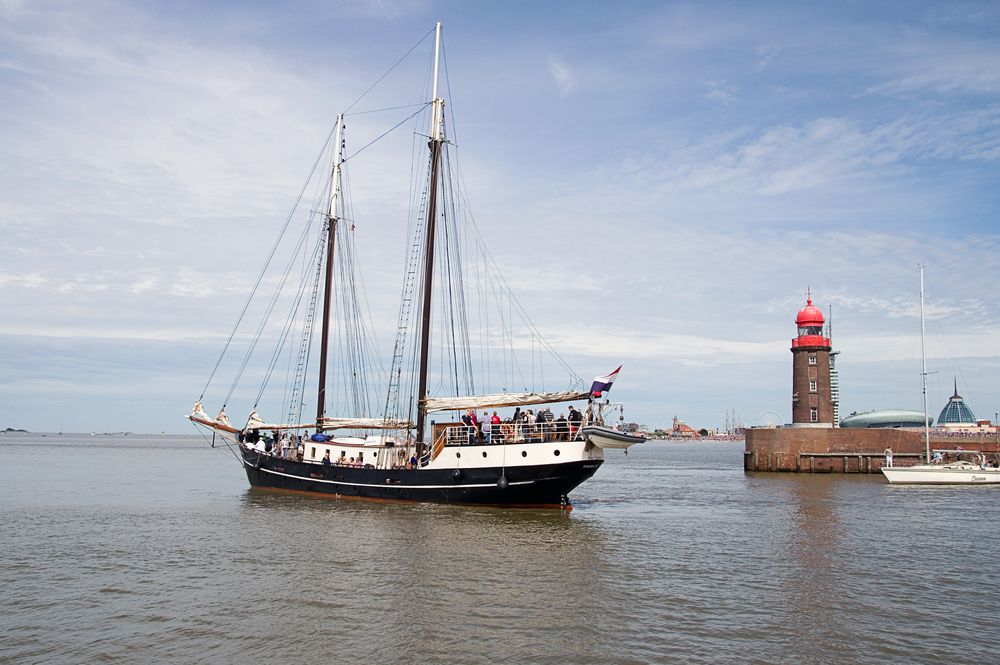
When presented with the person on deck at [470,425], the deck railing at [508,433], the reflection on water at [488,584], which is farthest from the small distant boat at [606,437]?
the person on deck at [470,425]

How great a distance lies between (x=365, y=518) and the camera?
35.4m

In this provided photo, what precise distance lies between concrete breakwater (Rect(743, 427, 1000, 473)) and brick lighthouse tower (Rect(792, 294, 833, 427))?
4.91 ft

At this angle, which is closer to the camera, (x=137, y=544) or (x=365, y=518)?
(x=137, y=544)

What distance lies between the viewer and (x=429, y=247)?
4431cm

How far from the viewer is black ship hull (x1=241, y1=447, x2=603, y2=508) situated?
37.6m

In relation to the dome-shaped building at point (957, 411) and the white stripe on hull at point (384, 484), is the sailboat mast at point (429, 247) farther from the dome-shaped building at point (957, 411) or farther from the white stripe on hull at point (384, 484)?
the dome-shaped building at point (957, 411)

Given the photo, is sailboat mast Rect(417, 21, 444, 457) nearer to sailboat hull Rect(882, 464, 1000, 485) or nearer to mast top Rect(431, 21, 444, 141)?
mast top Rect(431, 21, 444, 141)

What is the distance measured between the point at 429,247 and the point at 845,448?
48.5 metres

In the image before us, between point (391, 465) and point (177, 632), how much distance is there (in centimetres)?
2580

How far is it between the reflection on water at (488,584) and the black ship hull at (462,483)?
0.89 metres

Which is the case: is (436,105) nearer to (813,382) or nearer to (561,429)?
(561,429)

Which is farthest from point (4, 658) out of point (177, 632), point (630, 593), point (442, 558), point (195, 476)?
point (195, 476)

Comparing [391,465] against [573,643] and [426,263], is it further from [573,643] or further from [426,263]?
[573,643]

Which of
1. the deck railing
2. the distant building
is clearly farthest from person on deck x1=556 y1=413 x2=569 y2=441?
the distant building
